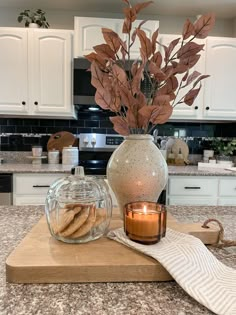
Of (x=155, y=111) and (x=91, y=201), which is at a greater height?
(x=155, y=111)

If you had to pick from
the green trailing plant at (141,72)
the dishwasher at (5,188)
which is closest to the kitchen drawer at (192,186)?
the dishwasher at (5,188)

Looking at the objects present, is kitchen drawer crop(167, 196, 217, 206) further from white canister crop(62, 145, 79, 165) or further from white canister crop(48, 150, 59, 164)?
white canister crop(48, 150, 59, 164)

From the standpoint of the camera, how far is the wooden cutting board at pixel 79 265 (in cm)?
54

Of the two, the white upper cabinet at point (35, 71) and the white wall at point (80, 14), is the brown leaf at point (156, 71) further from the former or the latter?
the white wall at point (80, 14)

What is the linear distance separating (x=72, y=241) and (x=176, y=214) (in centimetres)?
53

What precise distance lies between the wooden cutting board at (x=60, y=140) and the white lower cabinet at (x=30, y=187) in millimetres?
550

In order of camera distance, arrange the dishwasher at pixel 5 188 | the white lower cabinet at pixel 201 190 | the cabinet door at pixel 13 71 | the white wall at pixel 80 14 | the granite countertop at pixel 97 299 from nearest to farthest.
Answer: the granite countertop at pixel 97 299 < the dishwasher at pixel 5 188 < the white lower cabinet at pixel 201 190 < the cabinet door at pixel 13 71 < the white wall at pixel 80 14

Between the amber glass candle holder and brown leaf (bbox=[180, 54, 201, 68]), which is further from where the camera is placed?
brown leaf (bbox=[180, 54, 201, 68])

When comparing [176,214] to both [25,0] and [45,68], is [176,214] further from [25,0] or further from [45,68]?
[25,0]

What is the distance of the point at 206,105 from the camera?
9.09 ft

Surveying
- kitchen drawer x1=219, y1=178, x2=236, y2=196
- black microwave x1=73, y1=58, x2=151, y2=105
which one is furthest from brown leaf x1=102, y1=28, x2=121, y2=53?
kitchen drawer x1=219, y1=178, x2=236, y2=196

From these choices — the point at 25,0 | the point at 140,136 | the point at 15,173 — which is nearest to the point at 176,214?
the point at 140,136

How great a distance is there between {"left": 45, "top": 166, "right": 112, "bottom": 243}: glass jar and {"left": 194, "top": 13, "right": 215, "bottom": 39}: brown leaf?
0.52m

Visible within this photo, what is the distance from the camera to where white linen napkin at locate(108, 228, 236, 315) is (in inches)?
18.6
